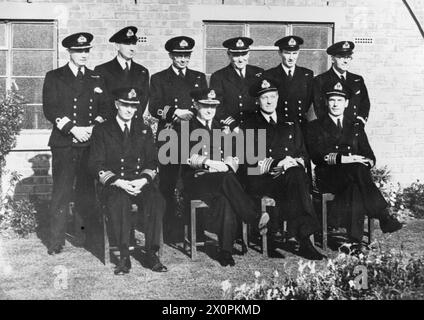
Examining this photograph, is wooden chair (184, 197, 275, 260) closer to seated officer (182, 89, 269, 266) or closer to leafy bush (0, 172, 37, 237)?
seated officer (182, 89, 269, 266)

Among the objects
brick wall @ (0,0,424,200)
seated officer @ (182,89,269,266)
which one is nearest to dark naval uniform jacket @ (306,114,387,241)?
seated officer @ (182,89,269,266)

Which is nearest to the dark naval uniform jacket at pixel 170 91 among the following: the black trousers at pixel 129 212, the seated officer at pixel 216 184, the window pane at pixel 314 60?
the seated officer at pixel 216 184

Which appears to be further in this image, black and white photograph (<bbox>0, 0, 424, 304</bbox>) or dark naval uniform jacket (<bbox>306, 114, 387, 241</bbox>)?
dark naval uniform jacket (<bbox>306, 114, 387, 241</bbox>)

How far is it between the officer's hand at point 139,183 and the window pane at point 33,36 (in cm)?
297

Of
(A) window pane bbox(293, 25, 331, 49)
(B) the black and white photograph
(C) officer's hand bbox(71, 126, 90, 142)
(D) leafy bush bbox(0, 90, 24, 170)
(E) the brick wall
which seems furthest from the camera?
(A) window pane bbox(293, 25, 331, 49)

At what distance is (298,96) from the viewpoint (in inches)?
259

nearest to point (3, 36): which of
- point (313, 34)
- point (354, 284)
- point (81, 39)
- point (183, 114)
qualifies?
point (81, 39)

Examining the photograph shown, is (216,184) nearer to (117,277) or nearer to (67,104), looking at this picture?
(117,277)

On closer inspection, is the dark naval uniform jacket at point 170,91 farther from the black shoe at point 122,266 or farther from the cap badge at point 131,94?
the black shoe at point 122,266

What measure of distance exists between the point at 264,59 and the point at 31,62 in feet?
9.97

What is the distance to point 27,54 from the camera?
7.39m

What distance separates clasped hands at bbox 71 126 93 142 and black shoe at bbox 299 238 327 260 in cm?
242

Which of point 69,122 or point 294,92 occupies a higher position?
point 294,92

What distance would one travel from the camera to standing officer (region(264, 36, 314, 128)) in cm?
650
